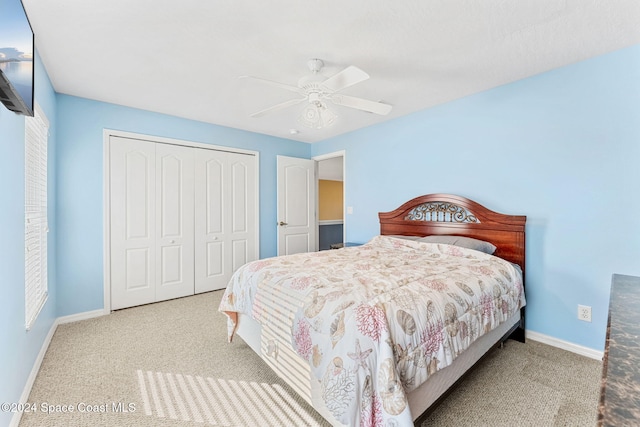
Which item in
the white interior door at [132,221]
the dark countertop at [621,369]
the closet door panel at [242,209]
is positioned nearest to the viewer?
the dark countertop at [621,369]

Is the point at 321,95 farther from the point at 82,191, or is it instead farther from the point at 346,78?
the point at 82,191

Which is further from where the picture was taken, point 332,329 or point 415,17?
point 415,17

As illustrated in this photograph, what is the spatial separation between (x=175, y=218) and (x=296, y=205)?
1871mm

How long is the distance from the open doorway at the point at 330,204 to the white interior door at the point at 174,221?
2.87 metres

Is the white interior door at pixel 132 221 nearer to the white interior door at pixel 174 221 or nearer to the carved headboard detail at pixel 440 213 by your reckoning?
the white interior door at pixel 174 221

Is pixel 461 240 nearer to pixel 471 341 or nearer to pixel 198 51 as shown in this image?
pixel 471 341

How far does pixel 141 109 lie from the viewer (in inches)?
135

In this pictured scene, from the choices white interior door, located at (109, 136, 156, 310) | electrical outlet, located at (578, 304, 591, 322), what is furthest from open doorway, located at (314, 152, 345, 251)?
electrical outlet, located at (578, 304, 591, 322)

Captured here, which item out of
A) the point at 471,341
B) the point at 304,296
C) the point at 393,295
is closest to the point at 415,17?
the point at 393,295

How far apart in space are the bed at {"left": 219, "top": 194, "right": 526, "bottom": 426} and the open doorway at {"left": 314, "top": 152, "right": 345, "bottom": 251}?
3.70 meters

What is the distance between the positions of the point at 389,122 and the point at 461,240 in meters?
1.88

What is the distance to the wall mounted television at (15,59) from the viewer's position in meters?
1.15

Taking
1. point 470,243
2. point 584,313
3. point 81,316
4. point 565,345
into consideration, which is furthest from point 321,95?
point 81,316

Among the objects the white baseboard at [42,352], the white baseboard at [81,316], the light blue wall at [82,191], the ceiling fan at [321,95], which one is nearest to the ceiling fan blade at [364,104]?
the ceiling fan at [321,95]
